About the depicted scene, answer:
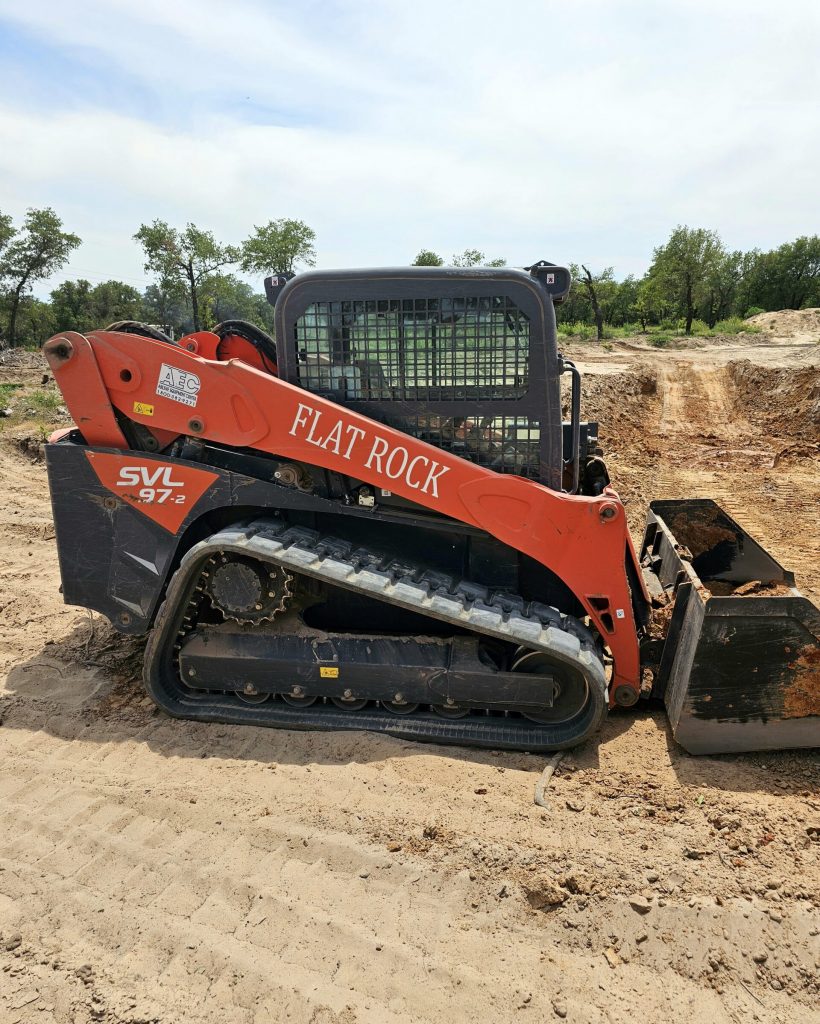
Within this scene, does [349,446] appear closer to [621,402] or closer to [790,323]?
[621,402]

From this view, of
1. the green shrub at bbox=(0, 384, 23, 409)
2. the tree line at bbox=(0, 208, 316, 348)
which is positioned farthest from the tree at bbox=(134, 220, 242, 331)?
the green shrub at bbox=(0, 384, 23, 409)

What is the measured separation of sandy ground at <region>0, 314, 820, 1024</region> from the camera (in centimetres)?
246

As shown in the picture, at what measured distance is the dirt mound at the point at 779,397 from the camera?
13.5 metres

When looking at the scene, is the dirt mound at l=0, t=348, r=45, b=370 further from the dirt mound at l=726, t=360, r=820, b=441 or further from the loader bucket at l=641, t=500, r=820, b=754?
the loader bucket at l=641, t=500, r=820, b=754

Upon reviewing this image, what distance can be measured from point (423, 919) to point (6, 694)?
3.22 m

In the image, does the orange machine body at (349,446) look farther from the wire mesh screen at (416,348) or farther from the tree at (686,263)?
the tree at (686,263)

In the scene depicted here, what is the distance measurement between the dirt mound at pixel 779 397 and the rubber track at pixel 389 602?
11.3m

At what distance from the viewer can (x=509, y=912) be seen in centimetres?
279

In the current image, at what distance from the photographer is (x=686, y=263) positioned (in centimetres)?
3594

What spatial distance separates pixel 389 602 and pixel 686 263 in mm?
37859

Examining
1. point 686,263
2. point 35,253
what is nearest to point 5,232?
point 35,253

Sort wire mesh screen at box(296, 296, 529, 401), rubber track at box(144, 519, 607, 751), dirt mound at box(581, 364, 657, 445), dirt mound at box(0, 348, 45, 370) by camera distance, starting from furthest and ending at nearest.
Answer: dirt mound at box(0, 348, 45, 370), dirt mound at box(581, 364, 657, 445), wire mesh screen at box(296, 296, 529, 401), rubber track at box(144, 519, 607, 751)

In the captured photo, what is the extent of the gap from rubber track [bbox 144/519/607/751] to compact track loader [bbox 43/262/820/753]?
0.01m

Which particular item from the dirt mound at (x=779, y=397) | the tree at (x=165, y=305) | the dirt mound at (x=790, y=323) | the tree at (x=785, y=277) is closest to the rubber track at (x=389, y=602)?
the dirt mound at (x=779, y=397)
